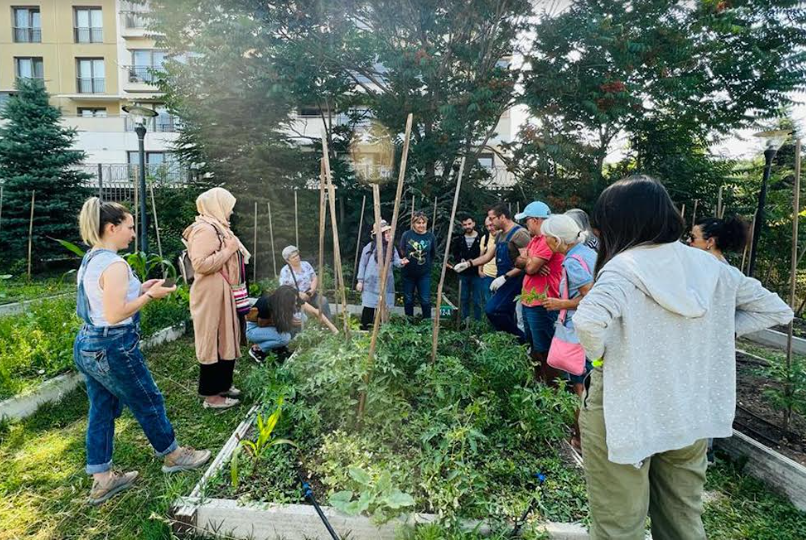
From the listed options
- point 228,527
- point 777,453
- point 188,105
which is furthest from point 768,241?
point 188,105

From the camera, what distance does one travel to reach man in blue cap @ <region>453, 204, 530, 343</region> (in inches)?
157

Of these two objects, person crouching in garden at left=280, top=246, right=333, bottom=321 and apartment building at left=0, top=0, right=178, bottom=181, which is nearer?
person crouching in garden at left=280, top=246, right=333, bottom=321

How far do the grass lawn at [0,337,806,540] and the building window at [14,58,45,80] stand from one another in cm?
2599

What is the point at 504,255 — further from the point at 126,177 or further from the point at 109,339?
the point at 126,177

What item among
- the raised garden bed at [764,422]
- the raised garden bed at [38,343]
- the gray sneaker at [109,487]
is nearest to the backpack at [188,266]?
the gray sneaker at [109,487]

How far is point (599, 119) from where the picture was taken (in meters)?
7.55

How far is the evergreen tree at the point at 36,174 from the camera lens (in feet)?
33.6

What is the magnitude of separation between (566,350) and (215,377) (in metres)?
2.60

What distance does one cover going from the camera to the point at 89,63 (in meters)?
21.3

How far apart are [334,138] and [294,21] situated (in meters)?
3.33

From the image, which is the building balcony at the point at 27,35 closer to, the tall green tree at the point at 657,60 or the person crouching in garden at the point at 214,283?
the tall green tree at the point at 657,60

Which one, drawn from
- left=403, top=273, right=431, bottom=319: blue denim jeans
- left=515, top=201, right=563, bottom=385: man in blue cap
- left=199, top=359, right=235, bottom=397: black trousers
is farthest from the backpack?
left=403, top=273, right=431, bottom=319: blue denim jeans

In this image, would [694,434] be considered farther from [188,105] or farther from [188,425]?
[188,105]

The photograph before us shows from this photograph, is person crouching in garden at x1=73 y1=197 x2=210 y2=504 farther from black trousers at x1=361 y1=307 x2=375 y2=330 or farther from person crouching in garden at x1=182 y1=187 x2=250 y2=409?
black trousers at x1=361 y1=307 x2=375 y2=330
